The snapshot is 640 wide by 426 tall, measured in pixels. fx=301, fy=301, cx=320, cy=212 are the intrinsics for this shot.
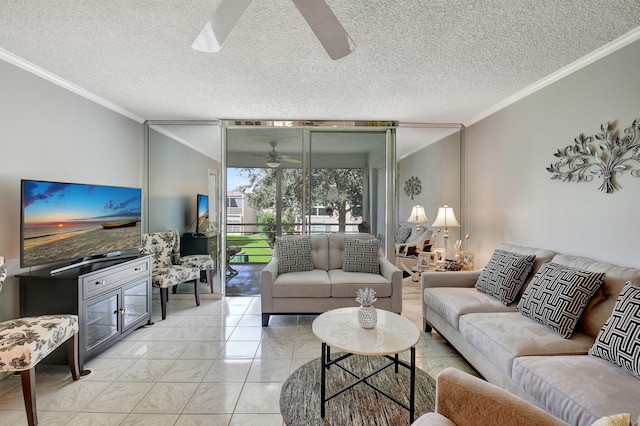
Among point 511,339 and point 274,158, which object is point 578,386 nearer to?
point 511,339

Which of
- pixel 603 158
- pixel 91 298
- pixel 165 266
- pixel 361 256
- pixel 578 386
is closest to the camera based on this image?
pixel 578 386

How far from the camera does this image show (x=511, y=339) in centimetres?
185

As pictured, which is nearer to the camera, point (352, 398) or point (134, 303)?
point (352, 398)

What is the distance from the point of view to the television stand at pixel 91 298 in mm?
2260

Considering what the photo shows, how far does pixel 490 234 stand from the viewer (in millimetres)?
3656

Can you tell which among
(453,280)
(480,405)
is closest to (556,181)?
(453,280)

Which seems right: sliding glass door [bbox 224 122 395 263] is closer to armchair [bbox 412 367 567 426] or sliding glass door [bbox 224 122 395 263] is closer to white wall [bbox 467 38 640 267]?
white wall [bbox 467 38 640 267]

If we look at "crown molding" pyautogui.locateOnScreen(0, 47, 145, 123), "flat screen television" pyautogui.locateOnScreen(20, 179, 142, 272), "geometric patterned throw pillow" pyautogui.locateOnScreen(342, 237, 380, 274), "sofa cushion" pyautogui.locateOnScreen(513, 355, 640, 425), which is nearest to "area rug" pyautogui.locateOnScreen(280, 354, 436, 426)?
"sofa cushion" pyautogui.locateOnScreen(513, 355, 640, 425)

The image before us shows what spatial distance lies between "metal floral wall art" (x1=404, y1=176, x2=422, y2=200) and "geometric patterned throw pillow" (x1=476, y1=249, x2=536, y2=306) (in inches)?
67.2

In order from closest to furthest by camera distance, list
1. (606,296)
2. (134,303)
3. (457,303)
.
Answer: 1. (606,296)
2. (457,303)
3. (134,303)

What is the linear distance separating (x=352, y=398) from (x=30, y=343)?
6.51ft

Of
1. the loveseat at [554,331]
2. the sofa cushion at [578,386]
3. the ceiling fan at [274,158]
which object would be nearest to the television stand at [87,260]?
the ceiling fan at [274,158]

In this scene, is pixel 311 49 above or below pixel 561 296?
above

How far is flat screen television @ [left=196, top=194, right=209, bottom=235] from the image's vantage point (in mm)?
4094
